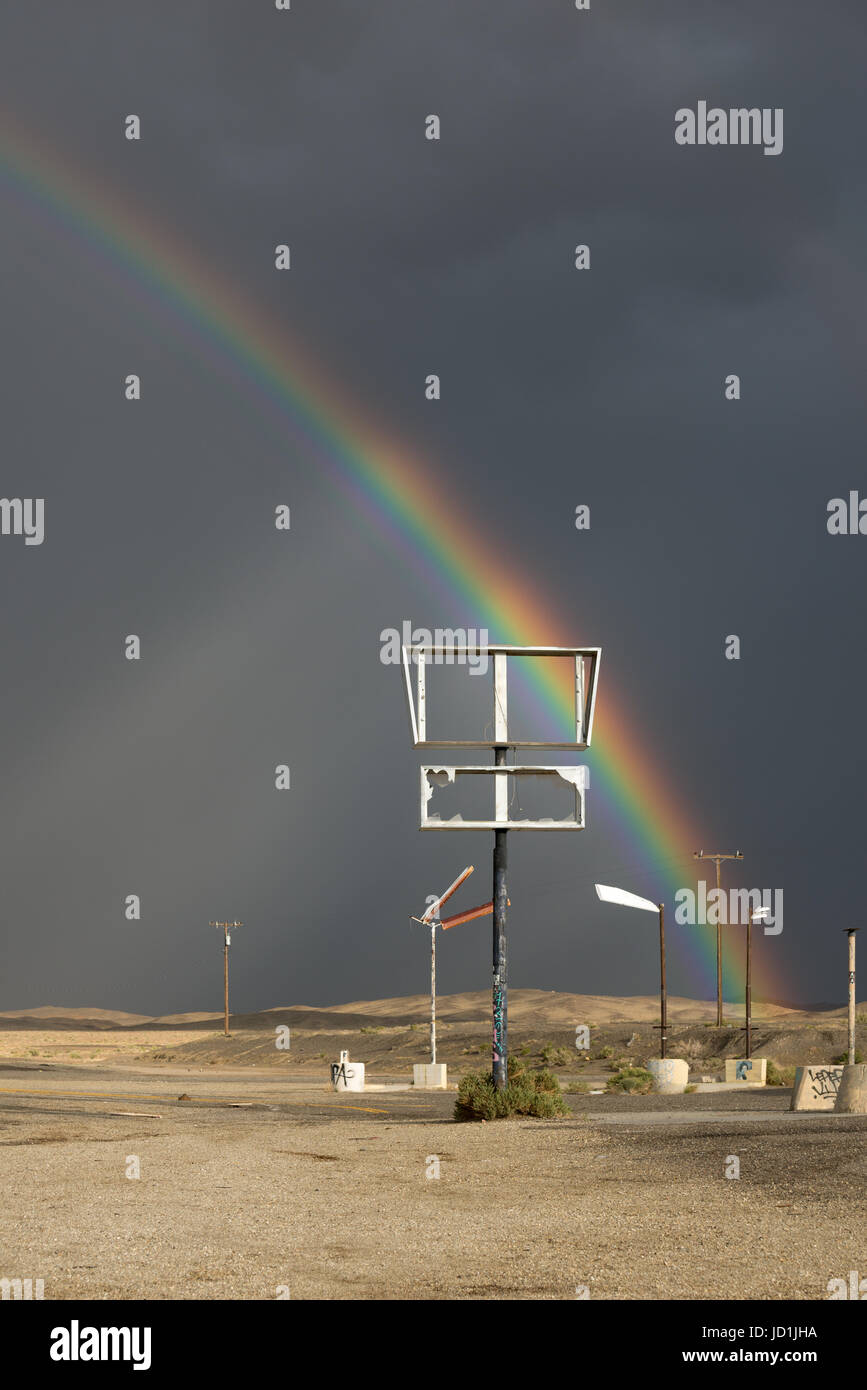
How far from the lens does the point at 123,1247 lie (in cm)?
1377

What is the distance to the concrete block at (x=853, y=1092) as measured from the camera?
97.5ft

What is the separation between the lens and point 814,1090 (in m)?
32.4

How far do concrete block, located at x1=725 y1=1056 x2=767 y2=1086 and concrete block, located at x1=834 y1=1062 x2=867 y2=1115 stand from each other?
79.4 feet

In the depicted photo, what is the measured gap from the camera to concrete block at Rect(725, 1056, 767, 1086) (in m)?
54.6

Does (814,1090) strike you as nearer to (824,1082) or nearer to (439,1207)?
(824,1082)

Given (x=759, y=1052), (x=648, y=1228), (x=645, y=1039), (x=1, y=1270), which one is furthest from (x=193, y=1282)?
(x=645, y=1039)

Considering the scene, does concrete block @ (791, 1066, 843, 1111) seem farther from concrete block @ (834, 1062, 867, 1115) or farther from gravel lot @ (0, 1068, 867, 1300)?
concrete block @ (834, 1062, 867, 1115)

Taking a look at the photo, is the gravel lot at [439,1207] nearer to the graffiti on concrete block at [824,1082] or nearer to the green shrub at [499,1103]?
the green shrub at [499,1103]

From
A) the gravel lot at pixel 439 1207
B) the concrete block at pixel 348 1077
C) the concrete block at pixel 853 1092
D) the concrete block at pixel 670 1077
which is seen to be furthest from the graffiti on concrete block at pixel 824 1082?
the concrete block at pixel 348 1077

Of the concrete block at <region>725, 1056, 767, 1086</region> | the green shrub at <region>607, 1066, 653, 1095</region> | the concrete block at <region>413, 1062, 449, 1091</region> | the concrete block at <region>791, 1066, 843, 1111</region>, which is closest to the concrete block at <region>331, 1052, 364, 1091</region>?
the concrete block at <region>413, 1062, 449, 1091</region>

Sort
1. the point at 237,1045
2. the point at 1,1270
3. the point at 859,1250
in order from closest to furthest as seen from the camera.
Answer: the point at 1,1270 < the point at 859,1250 < the point at 237,1045

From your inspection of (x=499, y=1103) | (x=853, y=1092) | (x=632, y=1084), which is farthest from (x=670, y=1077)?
(x=853, y=1092)

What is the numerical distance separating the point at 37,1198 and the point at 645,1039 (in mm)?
79439
